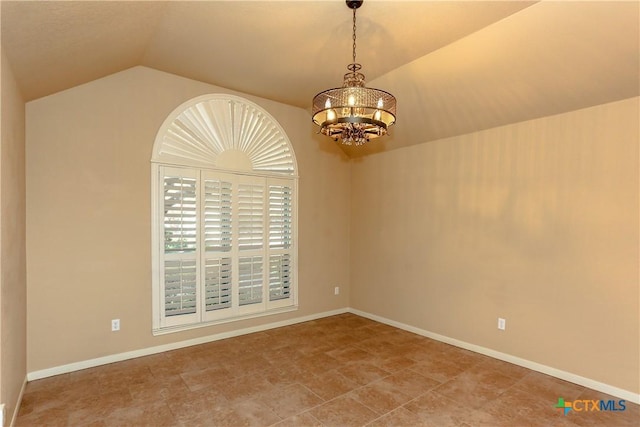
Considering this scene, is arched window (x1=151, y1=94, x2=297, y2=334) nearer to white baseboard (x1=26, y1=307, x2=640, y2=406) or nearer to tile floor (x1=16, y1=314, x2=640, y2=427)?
white baseboard (x1=26, y1=307, x2=640, y2=406)

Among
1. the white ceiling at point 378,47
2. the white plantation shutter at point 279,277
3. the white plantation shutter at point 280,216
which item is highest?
the white ceiling at point 378,47

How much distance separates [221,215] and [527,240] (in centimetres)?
323

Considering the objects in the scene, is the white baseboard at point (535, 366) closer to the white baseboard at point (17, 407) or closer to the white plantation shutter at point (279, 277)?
the white plantation shutter at point (279, 277)

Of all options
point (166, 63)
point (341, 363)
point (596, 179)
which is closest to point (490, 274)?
point (596, 179)

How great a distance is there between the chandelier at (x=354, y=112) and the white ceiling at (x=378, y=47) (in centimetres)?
58

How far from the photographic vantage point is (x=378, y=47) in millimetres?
2961

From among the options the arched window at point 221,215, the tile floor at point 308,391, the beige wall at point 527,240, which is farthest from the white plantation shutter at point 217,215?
the beige wall at point 527,240

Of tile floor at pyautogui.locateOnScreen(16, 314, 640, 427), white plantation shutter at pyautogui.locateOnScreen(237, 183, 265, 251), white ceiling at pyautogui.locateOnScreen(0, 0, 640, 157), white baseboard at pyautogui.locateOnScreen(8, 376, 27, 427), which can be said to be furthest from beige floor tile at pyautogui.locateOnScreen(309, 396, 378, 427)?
white ceiling at pyautogui.locateOnScreen(0, 0, 640, 157)

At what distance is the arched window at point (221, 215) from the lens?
3660 millimetres

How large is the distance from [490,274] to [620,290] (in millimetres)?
1067

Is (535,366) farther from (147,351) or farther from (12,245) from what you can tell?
(12,245)

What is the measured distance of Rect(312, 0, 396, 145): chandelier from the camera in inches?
85.1

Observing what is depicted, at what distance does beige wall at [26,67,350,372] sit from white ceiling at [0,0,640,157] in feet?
0.81

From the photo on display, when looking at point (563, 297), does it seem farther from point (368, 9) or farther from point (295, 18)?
point (295, 18)
